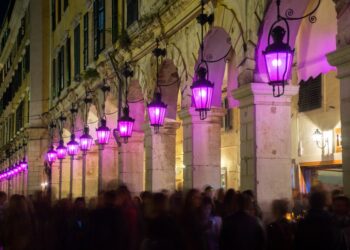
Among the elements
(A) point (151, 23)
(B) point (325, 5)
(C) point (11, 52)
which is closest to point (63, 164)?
(A) point (151, 23)

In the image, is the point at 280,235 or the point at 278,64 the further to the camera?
the point at 278,64

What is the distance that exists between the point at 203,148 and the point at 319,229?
7369mm

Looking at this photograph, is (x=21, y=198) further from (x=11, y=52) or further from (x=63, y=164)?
(x=11, y=52)

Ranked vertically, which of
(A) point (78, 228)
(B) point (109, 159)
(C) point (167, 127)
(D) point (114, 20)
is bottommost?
(A) point (78, 228)

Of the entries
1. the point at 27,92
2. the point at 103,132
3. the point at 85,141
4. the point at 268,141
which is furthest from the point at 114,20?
the point at 27,92

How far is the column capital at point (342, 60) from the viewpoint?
28.0 feet

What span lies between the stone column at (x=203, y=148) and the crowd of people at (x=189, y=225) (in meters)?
4.69

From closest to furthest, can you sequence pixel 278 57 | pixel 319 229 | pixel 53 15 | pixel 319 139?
1. pixel 319 229
2. pixel 278 57
3. pixel 319 139
4. pixel 53 15

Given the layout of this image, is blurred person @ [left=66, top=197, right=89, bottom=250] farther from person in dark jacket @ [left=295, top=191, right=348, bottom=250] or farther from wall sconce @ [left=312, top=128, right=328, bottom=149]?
wall sconce @ [left=312, top=128, right=328, bottom=149]

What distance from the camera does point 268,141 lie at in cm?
1133

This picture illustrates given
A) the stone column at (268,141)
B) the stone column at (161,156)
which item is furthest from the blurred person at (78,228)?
A: the stone column at (161,156)

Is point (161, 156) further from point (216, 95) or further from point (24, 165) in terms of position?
point (24, 165)

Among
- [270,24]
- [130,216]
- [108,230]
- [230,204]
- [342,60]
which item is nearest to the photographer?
[230,204]

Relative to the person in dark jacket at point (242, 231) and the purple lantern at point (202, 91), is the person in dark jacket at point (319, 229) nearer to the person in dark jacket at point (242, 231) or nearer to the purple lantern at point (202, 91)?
the person in dark jacket at point (242, 231)
